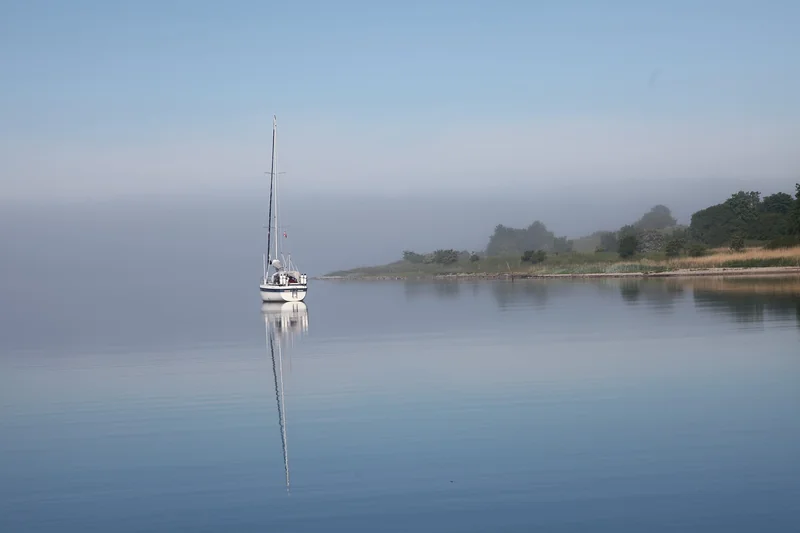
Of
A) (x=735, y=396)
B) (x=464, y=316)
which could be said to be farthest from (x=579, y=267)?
(x=735, y=396)

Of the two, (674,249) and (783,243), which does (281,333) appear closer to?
(783,243)

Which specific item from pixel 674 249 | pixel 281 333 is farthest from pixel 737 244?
pixel 281 333

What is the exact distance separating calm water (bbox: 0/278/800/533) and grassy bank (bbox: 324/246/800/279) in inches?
1663

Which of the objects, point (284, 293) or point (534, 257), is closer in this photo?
point (284, 293)

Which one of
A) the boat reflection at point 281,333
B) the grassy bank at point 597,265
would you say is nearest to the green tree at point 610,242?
the grassy bank at point 597,265

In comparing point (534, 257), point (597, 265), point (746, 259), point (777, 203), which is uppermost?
point (777, 203)

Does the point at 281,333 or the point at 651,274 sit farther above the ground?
the point at 651,274

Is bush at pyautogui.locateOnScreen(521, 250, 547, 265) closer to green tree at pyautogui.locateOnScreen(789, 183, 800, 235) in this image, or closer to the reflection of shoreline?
green tree at pyautogui.locateOnScreen(789, 183, 800, 235)

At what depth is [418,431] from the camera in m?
15.5

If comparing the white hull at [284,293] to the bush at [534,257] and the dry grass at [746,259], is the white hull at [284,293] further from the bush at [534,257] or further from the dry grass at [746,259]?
the bush at [534,257]

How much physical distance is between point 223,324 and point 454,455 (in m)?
29.1

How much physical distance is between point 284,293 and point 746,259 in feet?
125

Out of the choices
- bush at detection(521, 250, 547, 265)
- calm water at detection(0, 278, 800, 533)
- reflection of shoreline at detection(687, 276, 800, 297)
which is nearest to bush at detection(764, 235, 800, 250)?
reflection of shoreline at detection(687, 276, 800, 297)

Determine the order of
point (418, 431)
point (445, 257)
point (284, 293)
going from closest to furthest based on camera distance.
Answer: point (418, 431)
point (284, 293)
point (445, 257)
